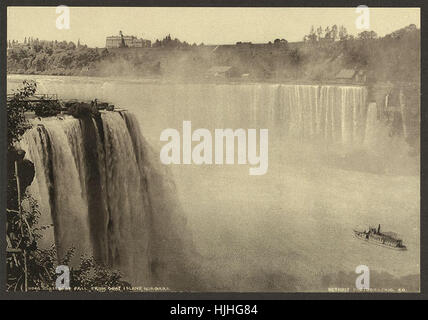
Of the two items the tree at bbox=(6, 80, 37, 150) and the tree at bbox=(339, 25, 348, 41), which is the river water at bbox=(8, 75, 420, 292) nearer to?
the tree at bbox=(6, 80, 37, 150)

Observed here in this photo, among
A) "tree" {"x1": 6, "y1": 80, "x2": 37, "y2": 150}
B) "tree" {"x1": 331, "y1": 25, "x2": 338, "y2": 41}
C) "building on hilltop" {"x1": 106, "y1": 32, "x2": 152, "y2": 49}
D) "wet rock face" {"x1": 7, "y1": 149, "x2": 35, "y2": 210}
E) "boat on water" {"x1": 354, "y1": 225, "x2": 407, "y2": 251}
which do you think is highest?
"tree" {"x1": 331, "y1": 25, "x2": 338, "y2": 41}

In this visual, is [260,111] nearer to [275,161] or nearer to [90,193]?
[275,161]

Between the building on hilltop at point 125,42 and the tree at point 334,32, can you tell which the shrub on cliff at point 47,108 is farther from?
the tree at point 334,32

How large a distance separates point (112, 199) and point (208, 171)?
92 cm

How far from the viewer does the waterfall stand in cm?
456

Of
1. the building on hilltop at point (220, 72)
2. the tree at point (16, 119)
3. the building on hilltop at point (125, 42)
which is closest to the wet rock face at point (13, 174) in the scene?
the tree at point (16, 119)

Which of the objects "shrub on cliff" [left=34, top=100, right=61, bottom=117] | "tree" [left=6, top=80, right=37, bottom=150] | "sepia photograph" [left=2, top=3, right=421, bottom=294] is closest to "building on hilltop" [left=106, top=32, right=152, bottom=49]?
"sepia photograph" [left=2, top=3, right=421, bottom=294]

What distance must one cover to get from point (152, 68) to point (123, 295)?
2.10 meters

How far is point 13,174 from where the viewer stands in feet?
14.9

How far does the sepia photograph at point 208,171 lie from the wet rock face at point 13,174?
0.04 ft

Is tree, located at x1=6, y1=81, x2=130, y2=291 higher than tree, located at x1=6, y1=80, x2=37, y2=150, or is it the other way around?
tree, located at x1=6, y1=80, x2=37, y2=150

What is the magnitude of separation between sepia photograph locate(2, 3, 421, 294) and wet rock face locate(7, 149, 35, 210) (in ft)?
0.04

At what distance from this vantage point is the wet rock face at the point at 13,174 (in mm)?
4539
